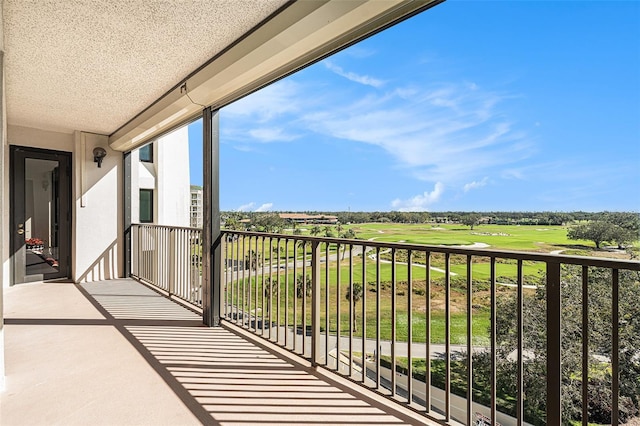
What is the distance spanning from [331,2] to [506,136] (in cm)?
1079

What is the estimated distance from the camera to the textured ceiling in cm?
218

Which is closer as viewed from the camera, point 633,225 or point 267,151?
point 633,225

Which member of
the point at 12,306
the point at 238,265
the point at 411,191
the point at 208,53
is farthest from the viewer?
the point at 411,191

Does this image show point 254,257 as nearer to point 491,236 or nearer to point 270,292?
point 270,292

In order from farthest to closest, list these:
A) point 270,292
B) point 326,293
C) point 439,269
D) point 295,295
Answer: point 270,292, point 295,295, point 326,293, point 439,269

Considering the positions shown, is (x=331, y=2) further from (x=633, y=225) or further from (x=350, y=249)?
(x=633, y=225)

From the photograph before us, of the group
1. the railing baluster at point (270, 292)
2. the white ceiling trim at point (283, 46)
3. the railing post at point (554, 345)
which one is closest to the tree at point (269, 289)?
the railing baluster at point (270, 292)

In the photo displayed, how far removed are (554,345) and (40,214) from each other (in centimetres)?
636

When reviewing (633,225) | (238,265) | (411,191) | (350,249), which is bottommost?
(238,265)

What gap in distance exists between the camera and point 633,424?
1690 millimetres

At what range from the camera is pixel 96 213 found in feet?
17.6

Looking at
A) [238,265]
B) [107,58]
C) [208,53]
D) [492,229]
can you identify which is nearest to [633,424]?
[492,229]

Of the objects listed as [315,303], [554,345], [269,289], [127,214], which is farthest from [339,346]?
[127,214]

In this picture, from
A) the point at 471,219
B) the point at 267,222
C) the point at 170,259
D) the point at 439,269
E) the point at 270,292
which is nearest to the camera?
the point at 439,269
